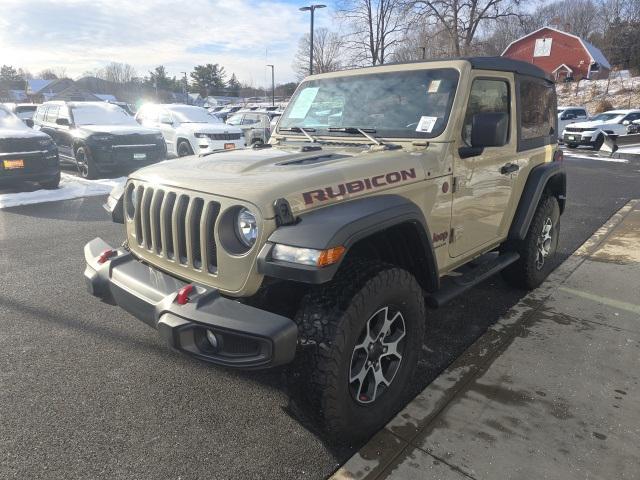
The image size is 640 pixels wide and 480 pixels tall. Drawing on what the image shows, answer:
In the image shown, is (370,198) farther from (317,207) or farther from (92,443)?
(92,443)

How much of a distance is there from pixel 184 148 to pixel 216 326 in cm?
1186

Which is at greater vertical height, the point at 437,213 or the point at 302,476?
the point at 437,213

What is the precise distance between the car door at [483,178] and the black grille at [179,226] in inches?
65.4

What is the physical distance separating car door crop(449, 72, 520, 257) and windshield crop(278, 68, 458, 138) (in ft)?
0.66

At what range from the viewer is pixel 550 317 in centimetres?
385

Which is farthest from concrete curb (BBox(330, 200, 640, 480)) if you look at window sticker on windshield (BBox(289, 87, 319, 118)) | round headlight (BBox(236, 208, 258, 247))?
window sticker on windshield (BBox(289, 87, 319, 118))

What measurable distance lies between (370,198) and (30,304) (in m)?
3.29

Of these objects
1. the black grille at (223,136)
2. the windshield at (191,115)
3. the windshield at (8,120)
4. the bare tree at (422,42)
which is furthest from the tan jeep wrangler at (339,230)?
the bare tree at (422,42)

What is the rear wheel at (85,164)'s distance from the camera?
1025cm

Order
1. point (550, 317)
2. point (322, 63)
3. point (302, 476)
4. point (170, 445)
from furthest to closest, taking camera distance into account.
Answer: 1. point (322, 63)
2. point (550, 317)
3. point (170, 445)
4. point (302, 476)

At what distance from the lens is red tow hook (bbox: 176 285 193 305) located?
217 cm

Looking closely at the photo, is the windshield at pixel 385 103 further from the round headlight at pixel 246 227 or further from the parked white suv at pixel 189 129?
the parked white suv at pixel 189 129

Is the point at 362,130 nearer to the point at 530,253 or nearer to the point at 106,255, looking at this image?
the point at 106,255

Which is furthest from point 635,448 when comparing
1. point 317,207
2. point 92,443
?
point 92,443
